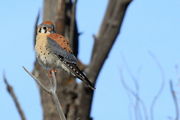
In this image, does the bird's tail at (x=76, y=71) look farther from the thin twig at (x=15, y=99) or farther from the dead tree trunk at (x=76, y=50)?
the dead tree trunk at (x=76, y=50)

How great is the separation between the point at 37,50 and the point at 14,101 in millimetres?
2501

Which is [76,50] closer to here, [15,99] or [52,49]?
[15,99]

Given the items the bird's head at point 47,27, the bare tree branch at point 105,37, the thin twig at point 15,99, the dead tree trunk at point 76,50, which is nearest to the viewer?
the bird's head at point 47,27

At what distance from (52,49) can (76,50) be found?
3764mm

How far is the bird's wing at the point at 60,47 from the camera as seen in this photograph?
19.3 feet

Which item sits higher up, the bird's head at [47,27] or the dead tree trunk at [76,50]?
the bird's head at [47,27]

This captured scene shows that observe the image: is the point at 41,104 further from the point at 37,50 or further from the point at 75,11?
the point at 37,50

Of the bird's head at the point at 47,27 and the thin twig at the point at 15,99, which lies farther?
the thin twig at the point at 15,99

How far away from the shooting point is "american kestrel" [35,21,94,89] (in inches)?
→ 232

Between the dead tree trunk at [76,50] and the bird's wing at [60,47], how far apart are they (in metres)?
3.75

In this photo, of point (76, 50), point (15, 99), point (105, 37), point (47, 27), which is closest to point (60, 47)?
point (47, 27)

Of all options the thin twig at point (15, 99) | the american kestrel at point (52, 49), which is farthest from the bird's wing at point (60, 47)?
the thin twig at point (15, 99)

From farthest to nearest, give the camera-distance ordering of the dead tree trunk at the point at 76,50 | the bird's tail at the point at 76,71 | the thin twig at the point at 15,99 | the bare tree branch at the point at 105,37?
1. the bare tree branch at the point at 105,37
2. the dead tree trunk at the point at 76,50
3. the thin twig at the point at 15,99
4. the bird's tail at the point at 76,71

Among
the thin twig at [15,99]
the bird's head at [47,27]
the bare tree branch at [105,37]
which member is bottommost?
the thin twig at [15,99]
